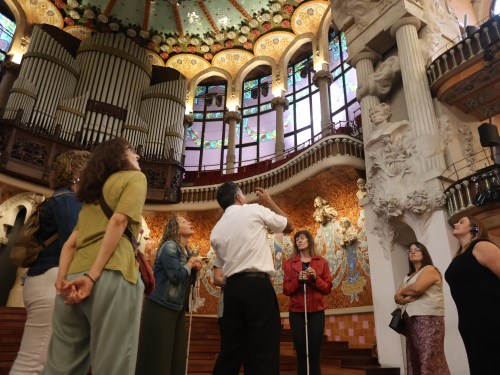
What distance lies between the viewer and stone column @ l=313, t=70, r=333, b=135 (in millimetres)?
12253

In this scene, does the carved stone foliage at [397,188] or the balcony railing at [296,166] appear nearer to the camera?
the carved stone foliage at [397,188]

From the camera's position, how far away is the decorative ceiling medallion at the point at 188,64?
1617 centimetres

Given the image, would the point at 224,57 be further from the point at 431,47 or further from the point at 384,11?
the point at 431,47

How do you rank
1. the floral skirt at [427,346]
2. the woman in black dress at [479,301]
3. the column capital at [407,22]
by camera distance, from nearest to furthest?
1. the woman in black dress at [479,301]
2. the floral skirt at [427,346]
3. the column capital at [407,22]

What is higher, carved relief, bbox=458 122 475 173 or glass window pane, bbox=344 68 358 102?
glass window pane, bbox=344 68 358 102

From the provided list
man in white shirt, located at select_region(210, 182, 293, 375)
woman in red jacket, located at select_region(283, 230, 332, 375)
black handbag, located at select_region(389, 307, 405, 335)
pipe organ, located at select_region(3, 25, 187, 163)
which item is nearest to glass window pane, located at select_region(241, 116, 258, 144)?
pipe organ, located at select_region(3, 25, 187, 163)

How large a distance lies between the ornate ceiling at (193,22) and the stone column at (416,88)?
6.63 metres

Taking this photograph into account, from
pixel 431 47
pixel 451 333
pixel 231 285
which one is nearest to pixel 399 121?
pixel 431 47

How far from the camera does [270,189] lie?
10336 millimetres

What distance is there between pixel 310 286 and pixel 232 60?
555 inches

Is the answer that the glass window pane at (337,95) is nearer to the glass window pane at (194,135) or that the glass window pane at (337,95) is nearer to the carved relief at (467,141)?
the carved relief at (467,141)

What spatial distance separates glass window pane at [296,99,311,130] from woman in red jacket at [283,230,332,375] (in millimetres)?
10250

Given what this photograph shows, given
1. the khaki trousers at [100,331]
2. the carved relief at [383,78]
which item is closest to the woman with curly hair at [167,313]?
the khaki trousers at [100,331]

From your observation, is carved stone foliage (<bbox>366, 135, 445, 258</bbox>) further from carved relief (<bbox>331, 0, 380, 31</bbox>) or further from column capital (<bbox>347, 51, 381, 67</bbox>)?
carved relief (<bbox>331, 0, 380, 31</bbox>)
